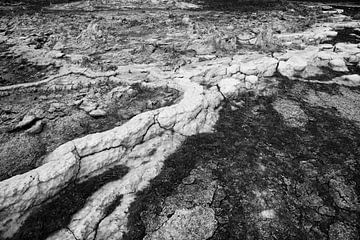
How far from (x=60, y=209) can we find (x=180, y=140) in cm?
167

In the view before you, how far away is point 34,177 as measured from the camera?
93.8 inches

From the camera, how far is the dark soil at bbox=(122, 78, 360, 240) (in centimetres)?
238

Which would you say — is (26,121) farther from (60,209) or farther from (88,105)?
(60,209)

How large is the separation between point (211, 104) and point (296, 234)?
2250 millimetres

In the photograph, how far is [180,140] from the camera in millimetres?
3406

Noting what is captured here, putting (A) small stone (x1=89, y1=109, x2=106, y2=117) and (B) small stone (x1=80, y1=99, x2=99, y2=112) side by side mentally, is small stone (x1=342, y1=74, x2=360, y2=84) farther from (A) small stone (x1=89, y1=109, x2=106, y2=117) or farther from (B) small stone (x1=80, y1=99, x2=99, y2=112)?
(B) small stone (x1=80, y1=99, x2=99, y2=112)

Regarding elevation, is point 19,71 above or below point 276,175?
above

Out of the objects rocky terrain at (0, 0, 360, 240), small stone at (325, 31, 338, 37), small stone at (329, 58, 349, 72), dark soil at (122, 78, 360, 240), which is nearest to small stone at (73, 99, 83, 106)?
rocky terrain at (0, 0, 360, 240)

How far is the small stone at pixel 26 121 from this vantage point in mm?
3427

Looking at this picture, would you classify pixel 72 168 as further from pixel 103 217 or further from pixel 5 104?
pixel 5 104

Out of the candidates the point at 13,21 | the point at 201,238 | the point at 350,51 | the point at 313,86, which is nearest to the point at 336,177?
the point at 201,238

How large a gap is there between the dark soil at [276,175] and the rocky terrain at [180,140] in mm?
14

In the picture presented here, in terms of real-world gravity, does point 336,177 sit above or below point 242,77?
below

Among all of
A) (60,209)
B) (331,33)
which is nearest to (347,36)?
(331,33)
